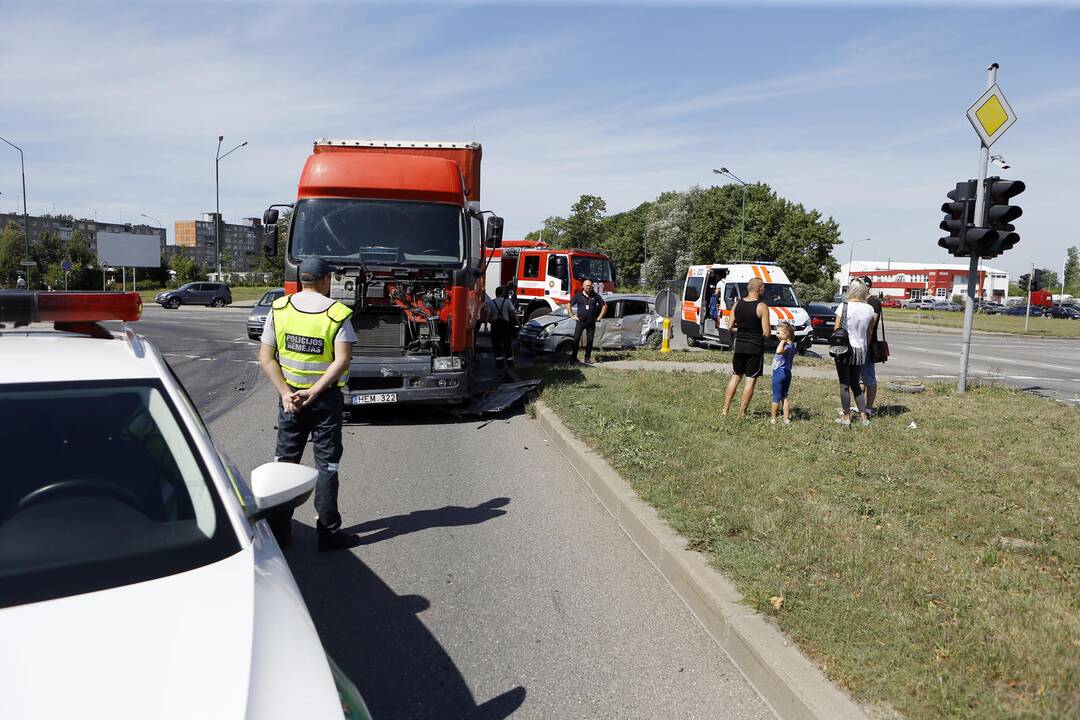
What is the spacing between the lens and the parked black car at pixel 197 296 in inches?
1962

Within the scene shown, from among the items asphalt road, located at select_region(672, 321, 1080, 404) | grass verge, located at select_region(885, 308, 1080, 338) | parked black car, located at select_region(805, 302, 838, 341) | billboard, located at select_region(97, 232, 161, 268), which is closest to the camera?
asphalt road, located at select_region(672, 321, 1080, 404)

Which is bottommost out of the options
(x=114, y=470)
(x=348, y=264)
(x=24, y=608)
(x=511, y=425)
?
(x=511, y=425)

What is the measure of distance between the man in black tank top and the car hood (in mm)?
8020

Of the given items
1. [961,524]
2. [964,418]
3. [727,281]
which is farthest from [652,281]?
[961,524]

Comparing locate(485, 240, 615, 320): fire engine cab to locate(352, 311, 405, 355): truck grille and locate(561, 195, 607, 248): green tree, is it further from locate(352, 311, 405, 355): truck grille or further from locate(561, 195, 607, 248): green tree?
locate(561, 195, 607, 248): green tree

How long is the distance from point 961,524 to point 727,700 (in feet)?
9.50

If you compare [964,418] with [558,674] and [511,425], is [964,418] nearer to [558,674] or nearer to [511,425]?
[511,425]

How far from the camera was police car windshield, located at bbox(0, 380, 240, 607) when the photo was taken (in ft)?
7.95

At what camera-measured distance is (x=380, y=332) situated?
401 inches

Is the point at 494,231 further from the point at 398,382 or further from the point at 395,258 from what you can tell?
the point at 398,382

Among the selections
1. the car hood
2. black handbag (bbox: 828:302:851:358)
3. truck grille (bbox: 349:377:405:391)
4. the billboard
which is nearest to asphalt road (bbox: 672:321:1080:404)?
black handbag (bbox: 828:302:851:358)

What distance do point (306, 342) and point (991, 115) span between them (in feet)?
36.4

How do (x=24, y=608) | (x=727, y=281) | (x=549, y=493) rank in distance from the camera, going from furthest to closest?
(x=727, y=281) < (x=549, y=493) < (x=24, y=608)

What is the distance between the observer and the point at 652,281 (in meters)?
80.4
